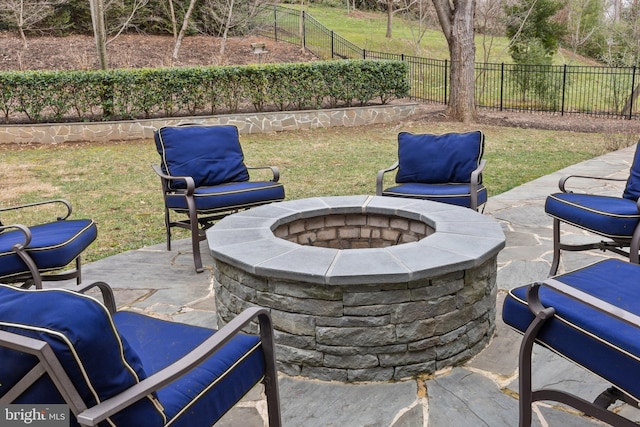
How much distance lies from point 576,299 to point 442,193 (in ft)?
8.37

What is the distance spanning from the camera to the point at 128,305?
359 cm

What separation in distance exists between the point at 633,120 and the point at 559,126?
2118mm

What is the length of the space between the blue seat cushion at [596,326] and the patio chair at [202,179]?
8.60 feet

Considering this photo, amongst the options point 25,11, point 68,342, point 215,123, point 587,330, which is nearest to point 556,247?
point 587,330

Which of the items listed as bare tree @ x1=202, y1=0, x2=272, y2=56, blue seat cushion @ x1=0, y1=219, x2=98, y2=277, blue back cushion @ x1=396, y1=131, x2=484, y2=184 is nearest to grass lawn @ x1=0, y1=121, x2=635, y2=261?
blue seat cushion @ x1=0, y1=219, x2=98, y2=277

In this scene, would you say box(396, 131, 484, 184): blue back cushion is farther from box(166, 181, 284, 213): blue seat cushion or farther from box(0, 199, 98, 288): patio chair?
box(0, 199, 98, 288): patio chair

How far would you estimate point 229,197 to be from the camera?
4359 millimetres

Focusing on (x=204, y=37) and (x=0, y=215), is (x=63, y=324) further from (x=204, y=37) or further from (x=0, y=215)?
(x=204, y=37)

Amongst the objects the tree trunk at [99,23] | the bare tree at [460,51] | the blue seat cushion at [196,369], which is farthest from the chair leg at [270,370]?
the bare tree at [460,51]

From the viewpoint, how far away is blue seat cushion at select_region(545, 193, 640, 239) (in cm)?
342

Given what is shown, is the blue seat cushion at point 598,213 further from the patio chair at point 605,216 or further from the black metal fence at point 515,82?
the black metal fence at point 515,82

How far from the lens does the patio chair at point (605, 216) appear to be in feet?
11.2

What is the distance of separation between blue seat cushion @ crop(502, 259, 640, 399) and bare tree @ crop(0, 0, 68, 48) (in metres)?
17.2

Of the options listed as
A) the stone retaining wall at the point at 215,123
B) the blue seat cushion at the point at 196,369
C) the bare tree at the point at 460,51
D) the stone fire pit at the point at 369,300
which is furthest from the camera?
the bare tree at the point at 460,51
